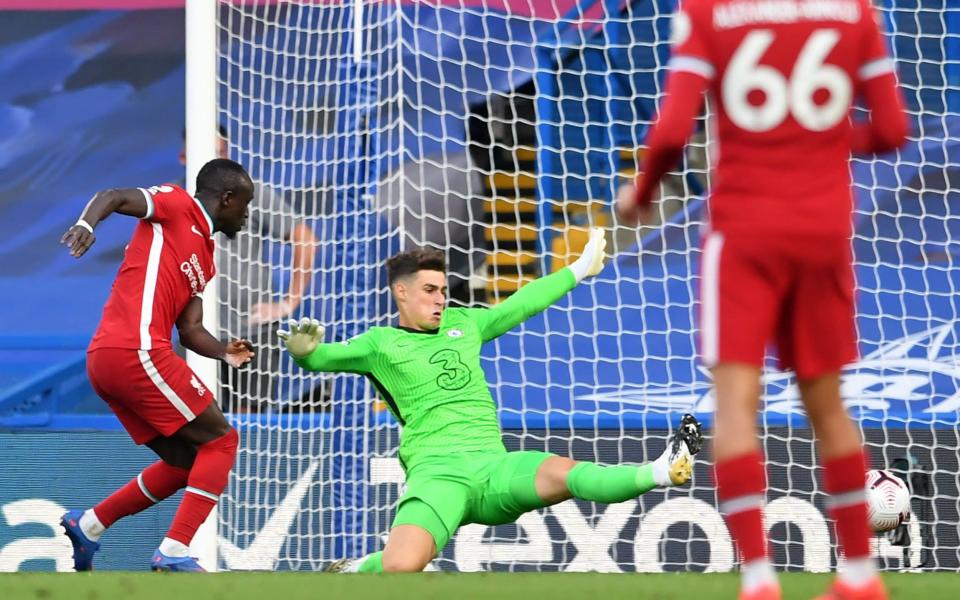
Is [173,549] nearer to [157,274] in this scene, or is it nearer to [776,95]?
[157,274]

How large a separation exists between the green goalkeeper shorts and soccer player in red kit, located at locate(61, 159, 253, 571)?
2.35ft

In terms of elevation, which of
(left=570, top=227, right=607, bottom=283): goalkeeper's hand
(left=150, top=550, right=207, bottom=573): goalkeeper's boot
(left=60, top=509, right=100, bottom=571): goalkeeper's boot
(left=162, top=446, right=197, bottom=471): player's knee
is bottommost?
(left=150, top=550, right=207, bottom=573): goalkeeper's boot

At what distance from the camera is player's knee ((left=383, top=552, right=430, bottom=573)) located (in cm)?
497

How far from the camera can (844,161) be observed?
315 cm

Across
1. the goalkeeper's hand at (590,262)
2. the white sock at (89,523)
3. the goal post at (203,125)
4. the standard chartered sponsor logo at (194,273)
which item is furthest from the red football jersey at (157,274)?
the goalkeeper's hand at (590,262)

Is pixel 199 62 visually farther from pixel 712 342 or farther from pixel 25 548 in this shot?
pixel 712 342

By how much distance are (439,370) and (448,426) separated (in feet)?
0.72

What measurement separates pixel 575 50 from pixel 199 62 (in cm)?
235

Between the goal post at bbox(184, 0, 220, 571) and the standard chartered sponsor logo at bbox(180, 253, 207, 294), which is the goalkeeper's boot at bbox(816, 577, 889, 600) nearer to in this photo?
the standard chartered sponsor logo at bbox(180, 253, 207, 294)

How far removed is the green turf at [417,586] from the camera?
3545 millimetres

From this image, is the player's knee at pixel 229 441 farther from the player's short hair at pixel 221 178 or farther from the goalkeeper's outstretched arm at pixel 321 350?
the player's short hair at pixel 221 178

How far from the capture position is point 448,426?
5379 millimetres

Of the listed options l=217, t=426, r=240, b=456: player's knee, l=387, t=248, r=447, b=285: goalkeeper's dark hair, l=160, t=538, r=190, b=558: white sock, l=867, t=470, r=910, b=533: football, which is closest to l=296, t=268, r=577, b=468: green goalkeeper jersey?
l=387, t=248, r=447, b=285: goalkeeper's dark hair

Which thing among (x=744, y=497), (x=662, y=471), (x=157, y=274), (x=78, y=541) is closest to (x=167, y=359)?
(x=157, y=274)
